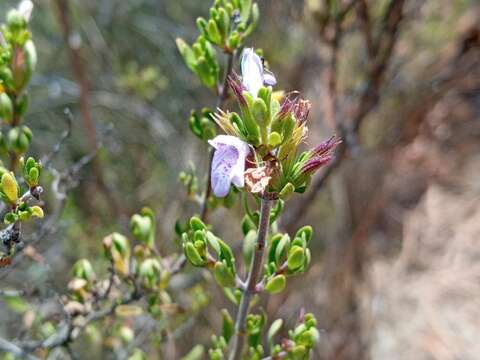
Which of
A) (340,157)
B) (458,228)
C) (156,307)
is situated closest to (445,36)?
(458,228)

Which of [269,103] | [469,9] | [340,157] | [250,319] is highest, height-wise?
[469,9]

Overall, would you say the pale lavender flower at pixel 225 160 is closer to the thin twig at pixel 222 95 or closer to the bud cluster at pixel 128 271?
the thin twig at pixel 222 95

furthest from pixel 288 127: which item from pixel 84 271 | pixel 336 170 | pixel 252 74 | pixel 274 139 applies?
pixel 336 170

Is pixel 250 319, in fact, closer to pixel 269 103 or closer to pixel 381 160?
pixel 269 103

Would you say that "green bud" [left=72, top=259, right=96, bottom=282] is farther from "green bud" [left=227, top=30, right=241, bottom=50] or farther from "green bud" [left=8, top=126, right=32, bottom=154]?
"green bud" [left=227, top=30, right=241, bottom=50]

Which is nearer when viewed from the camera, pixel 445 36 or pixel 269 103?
pixel 269 103

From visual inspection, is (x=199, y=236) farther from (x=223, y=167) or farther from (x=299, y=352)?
(x=299, y=352)
